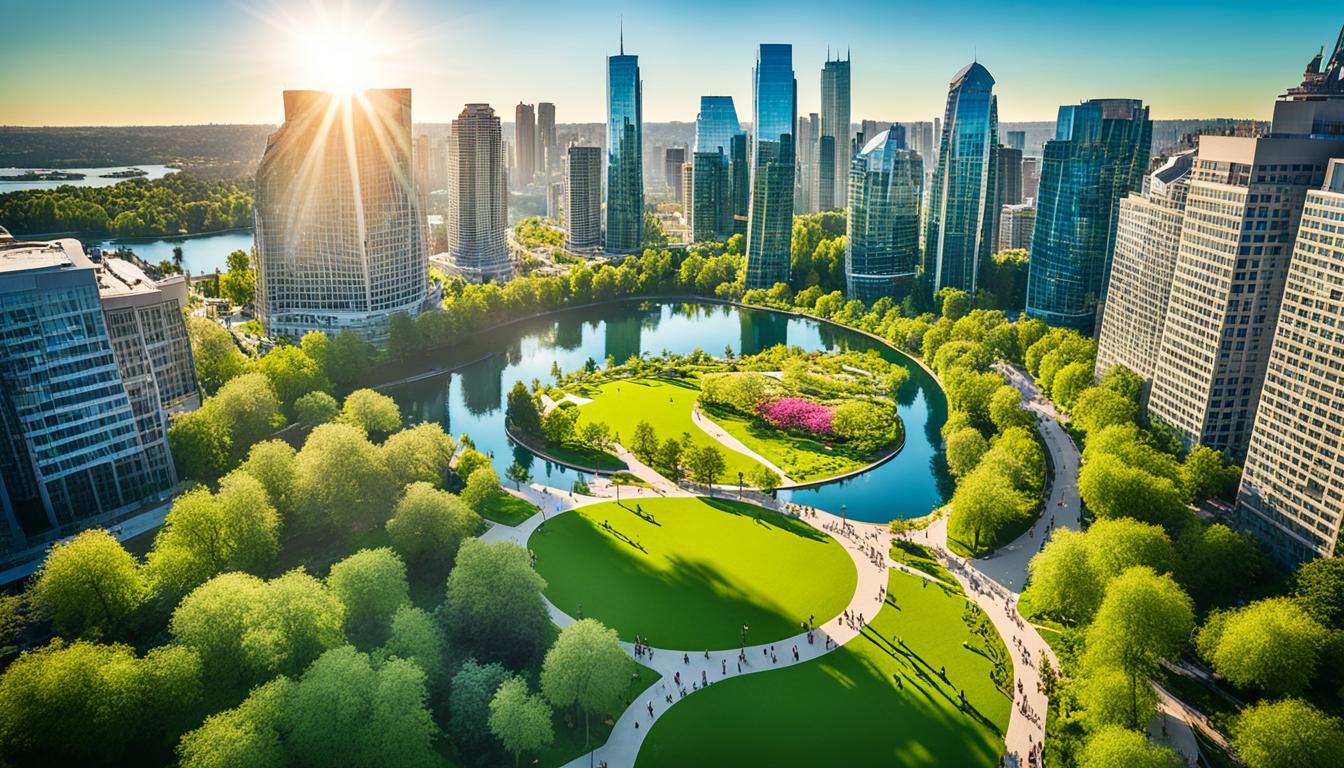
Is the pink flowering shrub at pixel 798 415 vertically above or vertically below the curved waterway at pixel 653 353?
above

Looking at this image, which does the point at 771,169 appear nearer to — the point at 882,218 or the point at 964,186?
the point at 882,218

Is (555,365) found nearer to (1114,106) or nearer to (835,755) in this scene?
(835,755)

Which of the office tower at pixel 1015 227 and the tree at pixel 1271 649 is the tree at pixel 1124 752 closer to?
the tree at pixel 1271 649

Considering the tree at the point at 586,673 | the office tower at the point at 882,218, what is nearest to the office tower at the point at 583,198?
the office tower at the point at 882,218

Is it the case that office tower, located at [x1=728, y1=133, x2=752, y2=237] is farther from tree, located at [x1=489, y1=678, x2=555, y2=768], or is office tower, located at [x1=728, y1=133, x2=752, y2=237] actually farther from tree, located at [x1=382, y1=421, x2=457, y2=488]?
tree, located at [x1=489, y1=678, x2=555, y2=768]

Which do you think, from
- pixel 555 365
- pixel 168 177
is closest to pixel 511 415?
pixel 555 365

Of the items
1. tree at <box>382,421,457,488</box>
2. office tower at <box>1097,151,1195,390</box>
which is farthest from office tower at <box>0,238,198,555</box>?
office tower at <box>1097,151,1195,390</box>
